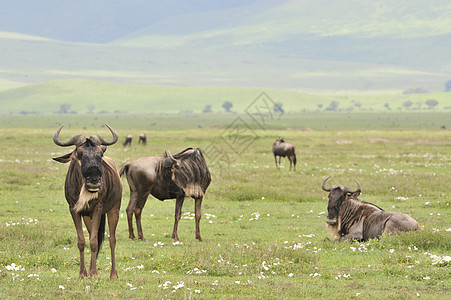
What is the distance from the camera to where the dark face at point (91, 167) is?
1032 cm

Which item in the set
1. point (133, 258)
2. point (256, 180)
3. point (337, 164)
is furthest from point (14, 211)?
point (337, 164)

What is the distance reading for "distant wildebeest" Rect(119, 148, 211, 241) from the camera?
53.7ft

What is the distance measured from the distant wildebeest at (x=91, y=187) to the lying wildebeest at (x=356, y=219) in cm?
595

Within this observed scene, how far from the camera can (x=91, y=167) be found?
33.8 ft

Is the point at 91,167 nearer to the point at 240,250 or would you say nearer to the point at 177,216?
the point at 240,250

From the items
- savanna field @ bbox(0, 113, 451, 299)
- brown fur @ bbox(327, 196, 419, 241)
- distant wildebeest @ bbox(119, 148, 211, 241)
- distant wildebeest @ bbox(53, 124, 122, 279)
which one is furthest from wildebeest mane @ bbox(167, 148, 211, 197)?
distant wildebeest @ bbox(53, 124, 122, 279)

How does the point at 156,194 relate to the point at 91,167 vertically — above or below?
below

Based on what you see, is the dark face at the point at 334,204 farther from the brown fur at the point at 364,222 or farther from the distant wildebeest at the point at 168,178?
the distant wildebeest at the point at 168,178

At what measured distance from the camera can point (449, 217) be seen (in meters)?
18.9

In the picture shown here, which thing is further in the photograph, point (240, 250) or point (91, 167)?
point (240, 250)

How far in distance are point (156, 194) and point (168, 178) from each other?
70 cm

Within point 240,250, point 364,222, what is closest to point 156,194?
point 240,250

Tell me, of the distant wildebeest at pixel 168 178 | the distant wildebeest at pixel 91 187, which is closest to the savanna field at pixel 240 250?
the distant wildebeest at pixel 91 187

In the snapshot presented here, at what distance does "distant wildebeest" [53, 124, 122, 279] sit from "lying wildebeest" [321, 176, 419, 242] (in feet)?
19.5
